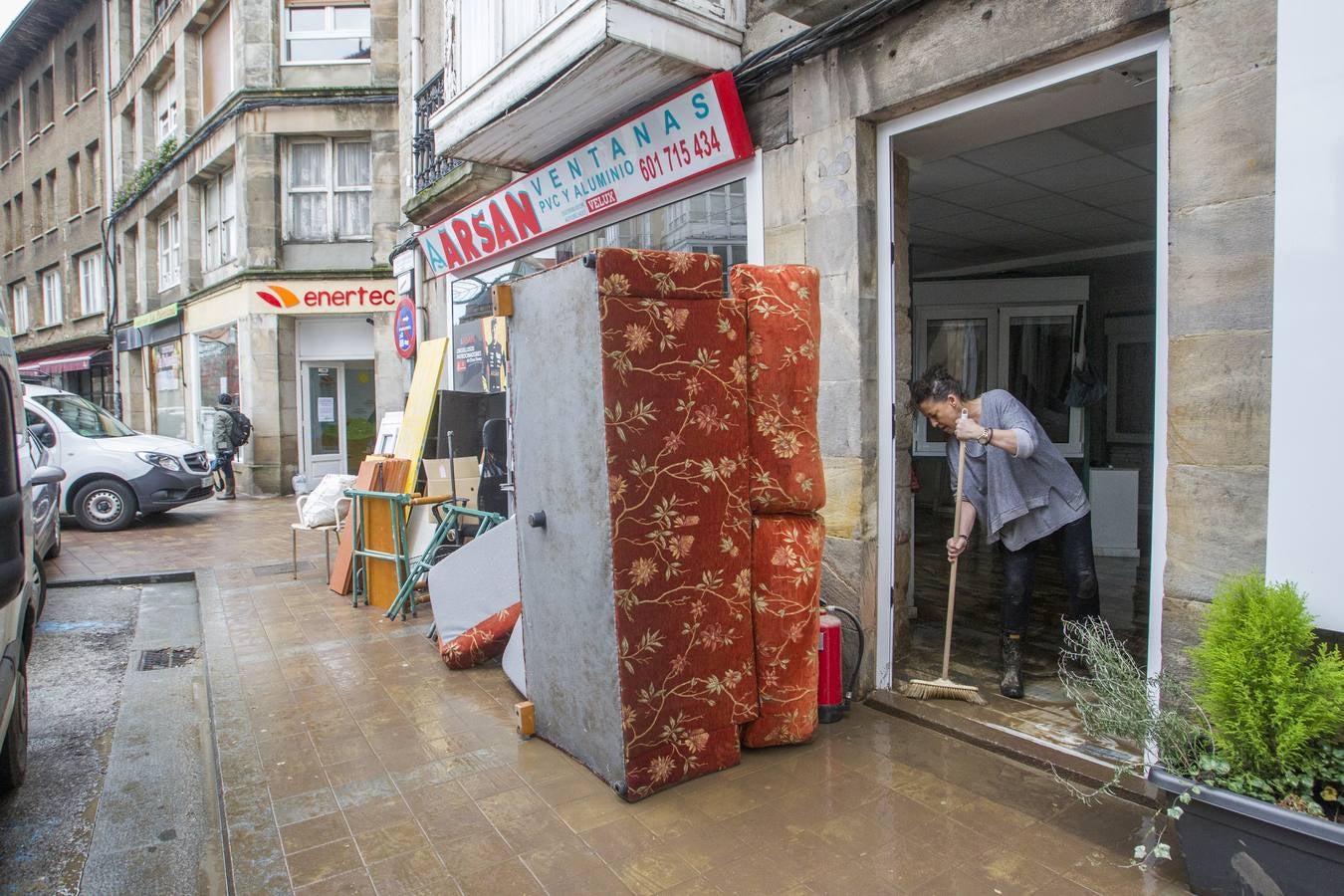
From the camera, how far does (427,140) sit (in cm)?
956

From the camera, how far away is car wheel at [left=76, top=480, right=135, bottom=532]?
10930 mm

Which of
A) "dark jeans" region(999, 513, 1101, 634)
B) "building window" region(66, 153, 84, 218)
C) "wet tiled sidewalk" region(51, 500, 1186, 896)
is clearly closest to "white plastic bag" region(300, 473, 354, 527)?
"wet tiled sidewalk" region(51, 500, 1186, 896)

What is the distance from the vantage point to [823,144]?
4410mm

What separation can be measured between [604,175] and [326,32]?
1214cm

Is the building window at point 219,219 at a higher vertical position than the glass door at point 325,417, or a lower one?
higher

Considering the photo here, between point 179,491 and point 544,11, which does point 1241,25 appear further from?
point 179,491

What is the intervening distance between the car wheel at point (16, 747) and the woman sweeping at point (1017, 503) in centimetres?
437

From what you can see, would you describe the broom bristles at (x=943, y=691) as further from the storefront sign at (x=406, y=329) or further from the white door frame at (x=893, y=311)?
the storefront sign at (x=406, y=329)

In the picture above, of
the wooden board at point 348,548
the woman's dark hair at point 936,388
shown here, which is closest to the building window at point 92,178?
the wooden board at point 348,548

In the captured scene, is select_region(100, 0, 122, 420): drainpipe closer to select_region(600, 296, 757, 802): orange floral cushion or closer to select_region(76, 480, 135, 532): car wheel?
select_region(76, 480, 135, 532): car wheel

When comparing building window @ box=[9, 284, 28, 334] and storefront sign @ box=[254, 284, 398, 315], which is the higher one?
building window @ box=[9, 284, 28, 334]

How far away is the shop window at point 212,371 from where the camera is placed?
53.2 ft

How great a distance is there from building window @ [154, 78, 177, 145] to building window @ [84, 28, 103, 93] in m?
5.35

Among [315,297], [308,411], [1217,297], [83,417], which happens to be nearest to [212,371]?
[308,411]
